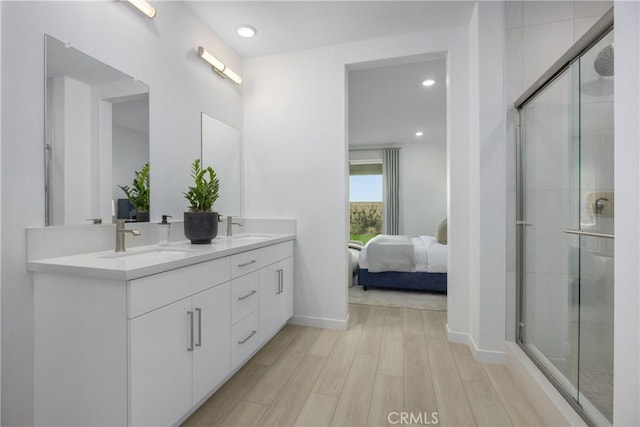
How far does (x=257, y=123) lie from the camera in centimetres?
270

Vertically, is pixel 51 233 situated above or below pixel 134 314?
above

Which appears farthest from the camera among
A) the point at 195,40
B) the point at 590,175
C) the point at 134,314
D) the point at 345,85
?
the point at 345,85

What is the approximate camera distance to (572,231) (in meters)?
1.39

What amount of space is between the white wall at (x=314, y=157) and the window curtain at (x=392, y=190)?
4.21 meters

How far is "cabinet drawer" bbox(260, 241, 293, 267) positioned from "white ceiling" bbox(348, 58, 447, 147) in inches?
69.0

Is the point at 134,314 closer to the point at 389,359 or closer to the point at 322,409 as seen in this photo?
Result: the point at 322,409

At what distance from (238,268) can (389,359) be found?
1.22 meters

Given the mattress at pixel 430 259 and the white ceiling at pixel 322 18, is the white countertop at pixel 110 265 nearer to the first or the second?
the white ceiling at pixel 322 18

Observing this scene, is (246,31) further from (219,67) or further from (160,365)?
(160,365)

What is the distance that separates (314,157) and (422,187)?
15.2ft

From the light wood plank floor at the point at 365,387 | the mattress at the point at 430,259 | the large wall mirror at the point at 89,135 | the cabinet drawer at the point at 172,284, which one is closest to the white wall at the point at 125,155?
the large wall mirror at the point at 89,135

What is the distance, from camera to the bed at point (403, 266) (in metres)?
3.48

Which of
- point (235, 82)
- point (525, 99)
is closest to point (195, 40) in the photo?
point (235, 82)

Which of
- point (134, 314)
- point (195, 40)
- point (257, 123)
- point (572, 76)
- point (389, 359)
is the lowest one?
point (389, 359)
